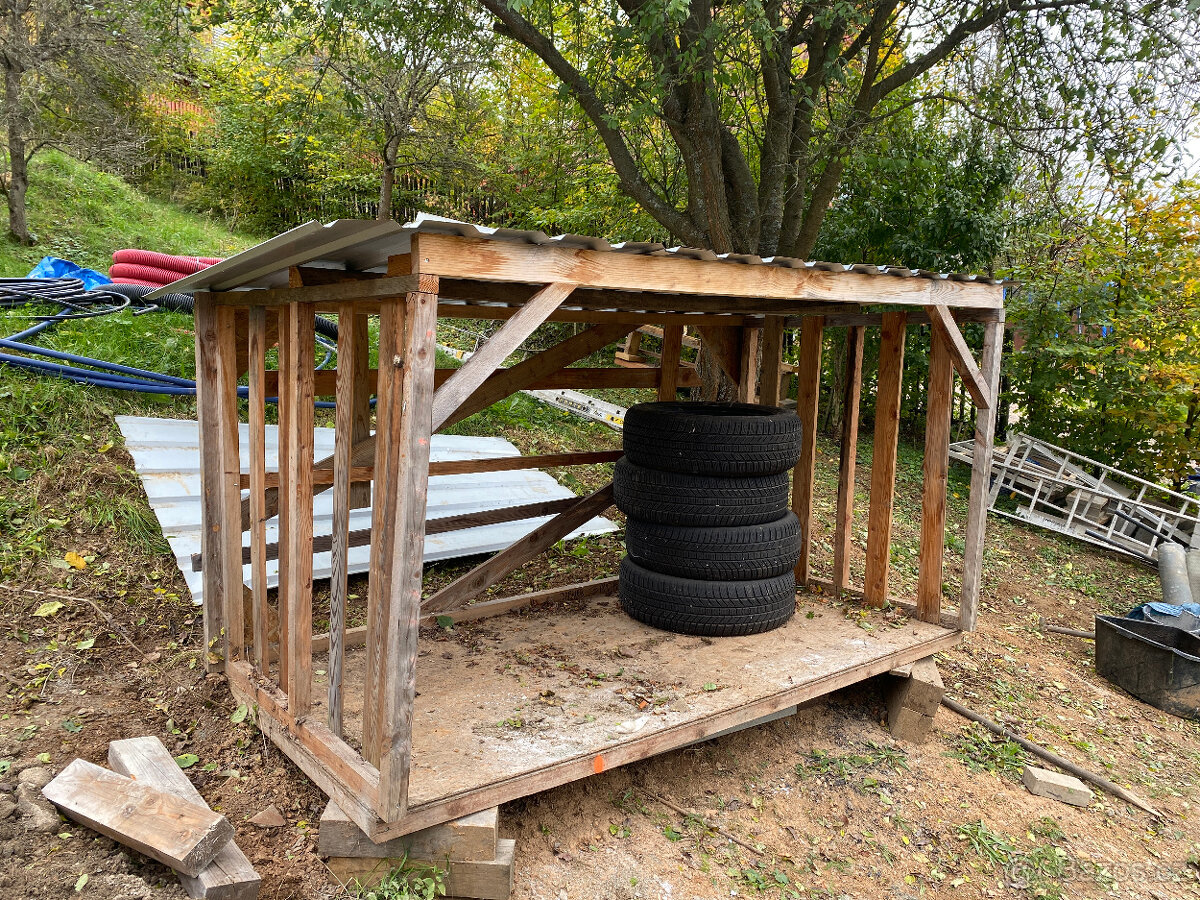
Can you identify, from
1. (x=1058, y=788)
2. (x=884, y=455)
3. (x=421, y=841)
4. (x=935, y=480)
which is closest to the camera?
(x=421, y=841)

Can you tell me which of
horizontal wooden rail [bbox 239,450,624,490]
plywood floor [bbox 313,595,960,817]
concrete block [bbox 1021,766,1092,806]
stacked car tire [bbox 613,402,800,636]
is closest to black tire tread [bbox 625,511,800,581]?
stacked car tire [bbox 613,402,800,636]

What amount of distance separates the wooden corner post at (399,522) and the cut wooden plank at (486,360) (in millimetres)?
45

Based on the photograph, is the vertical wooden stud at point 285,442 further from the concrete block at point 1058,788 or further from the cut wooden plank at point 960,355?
the concrete block at point 1058,788

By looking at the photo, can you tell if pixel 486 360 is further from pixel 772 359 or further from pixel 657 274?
pixel 772 359

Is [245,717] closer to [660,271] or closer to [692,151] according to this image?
[660,271]

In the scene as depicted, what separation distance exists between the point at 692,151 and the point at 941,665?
4518 mm

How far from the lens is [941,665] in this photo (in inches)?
234

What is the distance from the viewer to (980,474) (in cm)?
488

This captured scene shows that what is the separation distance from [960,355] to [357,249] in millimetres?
3370

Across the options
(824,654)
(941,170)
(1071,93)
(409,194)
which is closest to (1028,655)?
(824,654)

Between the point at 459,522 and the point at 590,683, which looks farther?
the point at 459,522

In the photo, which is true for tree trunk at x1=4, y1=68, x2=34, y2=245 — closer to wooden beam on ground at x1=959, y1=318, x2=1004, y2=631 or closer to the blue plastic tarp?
the blue plastic tarp

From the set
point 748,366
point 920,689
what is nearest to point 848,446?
point 748,366

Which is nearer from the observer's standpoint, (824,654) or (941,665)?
(824,654)
